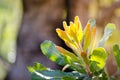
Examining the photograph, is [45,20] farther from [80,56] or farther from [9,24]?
[80,56]

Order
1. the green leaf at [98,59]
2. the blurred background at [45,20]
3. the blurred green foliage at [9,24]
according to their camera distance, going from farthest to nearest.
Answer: the blurred green foliage at [9,24] → the blurred background at [45,20] → the green leaf at [98,59]

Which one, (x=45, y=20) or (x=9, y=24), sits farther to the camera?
(x=9, y=24)

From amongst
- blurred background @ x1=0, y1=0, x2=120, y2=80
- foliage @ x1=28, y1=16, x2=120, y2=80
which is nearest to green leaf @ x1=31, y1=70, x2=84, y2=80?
foliage @ x1=28, y1=16, x2=120, y2=80

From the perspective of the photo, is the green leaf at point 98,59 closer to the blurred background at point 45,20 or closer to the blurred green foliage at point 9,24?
the blurred background at point 45,20

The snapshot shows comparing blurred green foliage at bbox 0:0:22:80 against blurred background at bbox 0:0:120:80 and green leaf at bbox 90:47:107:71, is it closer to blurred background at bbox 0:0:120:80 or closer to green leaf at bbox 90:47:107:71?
blurred background at bbox 0:0:120:80

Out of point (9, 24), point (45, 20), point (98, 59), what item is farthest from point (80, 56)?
point (9, 24)

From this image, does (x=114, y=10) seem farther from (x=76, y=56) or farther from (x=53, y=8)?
(x=76, y=56)

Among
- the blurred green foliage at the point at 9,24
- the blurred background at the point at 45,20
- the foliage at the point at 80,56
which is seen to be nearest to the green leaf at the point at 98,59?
the foliage at the point at 80,56

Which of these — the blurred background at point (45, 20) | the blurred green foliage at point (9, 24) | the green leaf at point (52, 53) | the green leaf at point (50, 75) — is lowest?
the green leaf at point (50, 75)
